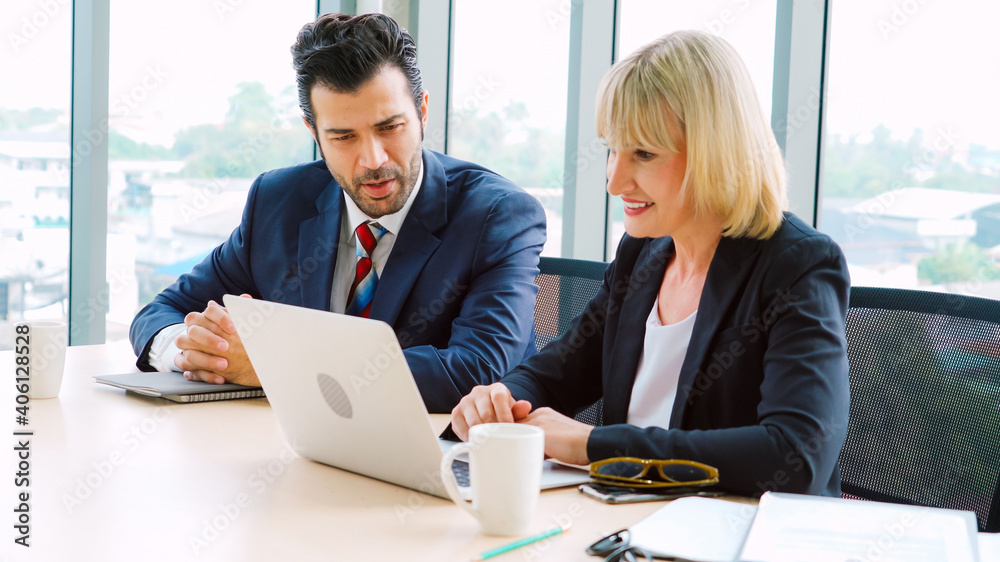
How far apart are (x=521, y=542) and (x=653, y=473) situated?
273mm

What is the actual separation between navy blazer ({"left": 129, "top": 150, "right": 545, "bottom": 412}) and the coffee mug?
1.94ft

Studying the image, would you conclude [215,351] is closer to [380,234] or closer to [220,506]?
[380,234]

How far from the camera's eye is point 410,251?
6.07 feet

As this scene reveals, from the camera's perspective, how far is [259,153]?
137 inches

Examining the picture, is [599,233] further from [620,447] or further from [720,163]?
[620,447]

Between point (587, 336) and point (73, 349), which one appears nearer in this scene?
point (587, 336)

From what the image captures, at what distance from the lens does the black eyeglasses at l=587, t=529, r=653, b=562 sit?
2.77 ft

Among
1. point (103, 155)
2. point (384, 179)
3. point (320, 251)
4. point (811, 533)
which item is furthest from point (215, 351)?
point (103, 155)

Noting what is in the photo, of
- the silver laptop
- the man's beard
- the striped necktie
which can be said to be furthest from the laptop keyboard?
the man's beard

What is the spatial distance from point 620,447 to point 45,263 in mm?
2371

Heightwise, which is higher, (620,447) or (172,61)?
(172,61)

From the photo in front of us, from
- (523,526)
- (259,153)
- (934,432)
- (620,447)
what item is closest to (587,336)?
(620,447)

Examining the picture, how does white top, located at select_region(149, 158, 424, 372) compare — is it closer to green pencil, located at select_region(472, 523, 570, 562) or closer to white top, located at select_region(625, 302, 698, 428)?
white top, located at select_region(625, 302, 698, 428)

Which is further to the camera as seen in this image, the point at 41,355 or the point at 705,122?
the point at 41,355
